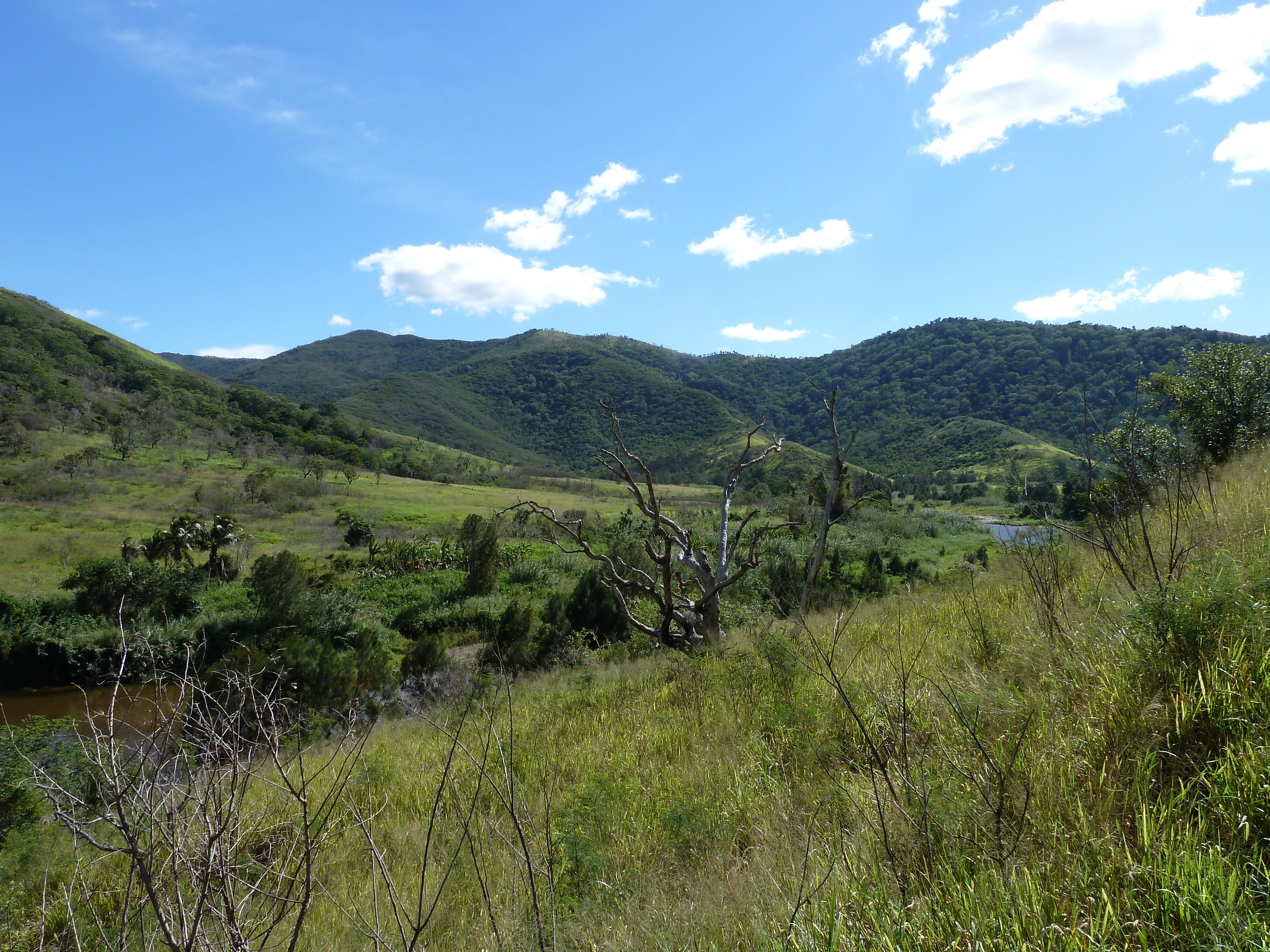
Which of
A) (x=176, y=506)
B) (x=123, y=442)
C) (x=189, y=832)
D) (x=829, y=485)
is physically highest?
(x=123, y=442)

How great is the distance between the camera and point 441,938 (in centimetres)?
293

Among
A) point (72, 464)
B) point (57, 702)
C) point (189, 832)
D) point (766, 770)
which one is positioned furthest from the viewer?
point (72, 464)

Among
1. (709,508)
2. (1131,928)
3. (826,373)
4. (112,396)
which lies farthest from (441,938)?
(826,373)

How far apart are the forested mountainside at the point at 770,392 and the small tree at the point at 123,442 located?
63.1 meters

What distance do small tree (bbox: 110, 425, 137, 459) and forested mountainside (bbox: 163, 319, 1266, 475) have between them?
63117 mm

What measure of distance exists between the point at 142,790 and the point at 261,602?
19.9m

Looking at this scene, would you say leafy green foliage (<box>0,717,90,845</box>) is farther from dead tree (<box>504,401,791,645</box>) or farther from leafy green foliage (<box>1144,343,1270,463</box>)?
leafy green foliage (<box>1144,343,1270,463</box>)

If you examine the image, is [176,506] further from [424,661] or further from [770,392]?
[770,392]

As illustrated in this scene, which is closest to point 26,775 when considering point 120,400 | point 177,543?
point 177,543

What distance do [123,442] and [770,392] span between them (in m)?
122

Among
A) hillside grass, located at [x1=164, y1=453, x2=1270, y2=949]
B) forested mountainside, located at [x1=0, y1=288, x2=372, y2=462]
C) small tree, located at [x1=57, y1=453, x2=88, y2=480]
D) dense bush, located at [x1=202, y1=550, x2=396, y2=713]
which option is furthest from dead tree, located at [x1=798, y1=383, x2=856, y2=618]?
forested mountainside, located at [x1=0, y1=288, x2=372, y2=462]

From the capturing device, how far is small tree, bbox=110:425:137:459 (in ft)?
136

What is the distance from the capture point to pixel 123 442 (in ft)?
141

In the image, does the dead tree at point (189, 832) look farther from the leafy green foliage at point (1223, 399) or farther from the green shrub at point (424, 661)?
the leafy green foliage at point (1223, 399)
